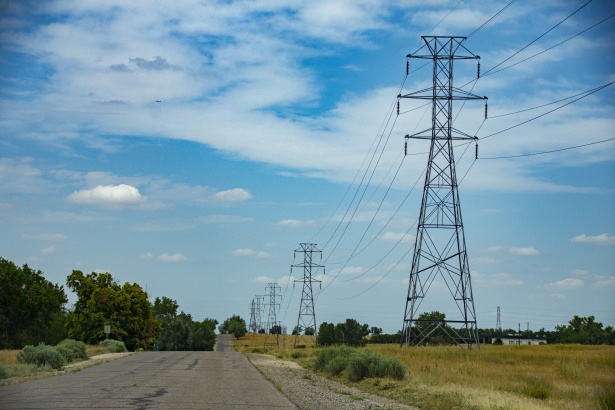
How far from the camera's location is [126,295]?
83.6 meters

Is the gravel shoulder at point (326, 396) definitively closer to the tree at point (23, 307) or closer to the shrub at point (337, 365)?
the shrub at point (337, 365)

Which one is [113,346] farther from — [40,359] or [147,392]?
[147,392]

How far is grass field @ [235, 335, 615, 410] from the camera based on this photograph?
59.2 feet

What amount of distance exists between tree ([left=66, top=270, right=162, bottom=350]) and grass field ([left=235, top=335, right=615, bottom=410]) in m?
49.9

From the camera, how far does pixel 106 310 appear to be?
82.1 meters

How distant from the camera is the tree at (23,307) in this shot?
82.8m

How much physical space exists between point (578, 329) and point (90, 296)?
76652 mm

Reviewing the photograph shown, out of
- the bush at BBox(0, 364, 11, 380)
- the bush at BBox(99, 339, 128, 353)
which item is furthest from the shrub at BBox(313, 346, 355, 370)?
the bush at BBox(99, 339, 128, 353)

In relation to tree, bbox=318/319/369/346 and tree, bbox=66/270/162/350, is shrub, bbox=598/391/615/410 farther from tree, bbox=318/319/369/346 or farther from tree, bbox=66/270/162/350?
tree, bbox=318/319/369/346

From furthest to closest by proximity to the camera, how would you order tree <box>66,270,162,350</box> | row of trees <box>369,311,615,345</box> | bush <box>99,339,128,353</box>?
1. row of trees <box>369,311,615,345</box>
2. tree <box>66,270,162,350</box>
3. bush <box>99,339,128,353</box>

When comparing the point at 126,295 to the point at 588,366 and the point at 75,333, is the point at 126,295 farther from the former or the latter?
the point at 588,366

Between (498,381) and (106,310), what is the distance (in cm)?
6437

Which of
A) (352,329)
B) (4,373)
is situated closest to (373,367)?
(4,373)

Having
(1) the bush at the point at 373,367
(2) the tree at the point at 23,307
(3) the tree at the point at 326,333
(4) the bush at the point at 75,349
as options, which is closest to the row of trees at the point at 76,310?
(2) the tree at the point at 23,307
